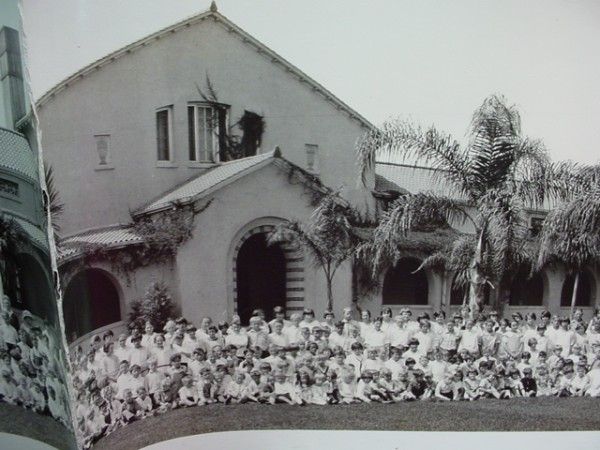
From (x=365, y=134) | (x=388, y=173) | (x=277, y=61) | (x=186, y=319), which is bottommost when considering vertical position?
(x=186, y=319)

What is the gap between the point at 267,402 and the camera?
2.88 meters

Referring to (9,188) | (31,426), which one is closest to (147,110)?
(9,188)

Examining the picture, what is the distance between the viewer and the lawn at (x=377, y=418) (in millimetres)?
2705

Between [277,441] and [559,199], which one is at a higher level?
[559,199]

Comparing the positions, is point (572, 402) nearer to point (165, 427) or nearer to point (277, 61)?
point (165, 427)

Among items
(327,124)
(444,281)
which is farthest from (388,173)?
(444,281)

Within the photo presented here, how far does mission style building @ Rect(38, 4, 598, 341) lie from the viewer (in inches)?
98.5

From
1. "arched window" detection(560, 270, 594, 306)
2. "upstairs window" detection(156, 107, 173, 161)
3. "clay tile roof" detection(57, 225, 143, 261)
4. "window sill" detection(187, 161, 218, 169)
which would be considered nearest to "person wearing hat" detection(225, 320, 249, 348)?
"clay tile roof" detection(57, 225, 143, 261)

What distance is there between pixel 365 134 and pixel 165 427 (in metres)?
1.71

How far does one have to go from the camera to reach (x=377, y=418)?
296 centimetres

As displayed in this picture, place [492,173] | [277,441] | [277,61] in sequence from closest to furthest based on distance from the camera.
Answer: [277,61] < [277,441] < [492,173]

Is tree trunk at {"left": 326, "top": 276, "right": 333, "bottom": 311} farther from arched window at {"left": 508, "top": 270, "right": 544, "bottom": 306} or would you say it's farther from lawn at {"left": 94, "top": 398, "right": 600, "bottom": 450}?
arched window at {"left": 508, "top": 270, "right": 544, "bottom": 306}

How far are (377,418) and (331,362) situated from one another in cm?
37

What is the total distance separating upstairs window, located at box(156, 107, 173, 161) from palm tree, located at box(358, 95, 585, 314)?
963 millimetres
